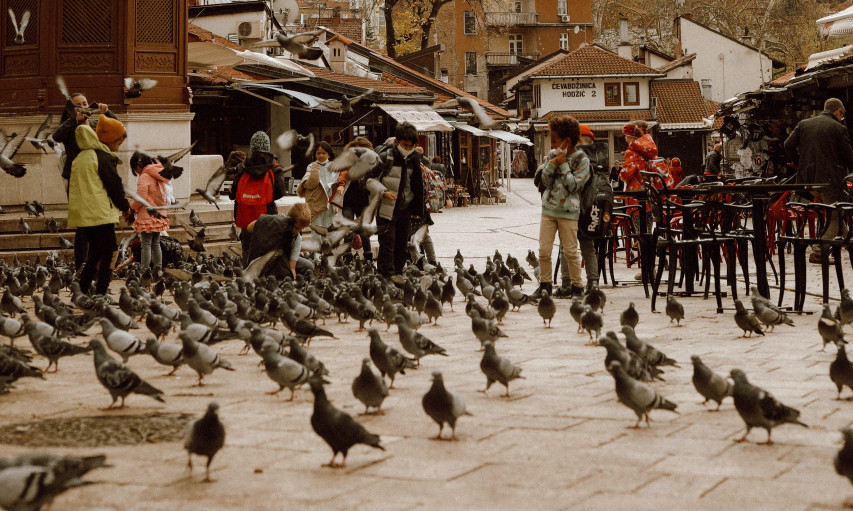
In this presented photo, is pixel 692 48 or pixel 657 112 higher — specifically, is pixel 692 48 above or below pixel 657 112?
above

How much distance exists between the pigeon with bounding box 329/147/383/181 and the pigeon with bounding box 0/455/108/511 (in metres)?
8.19

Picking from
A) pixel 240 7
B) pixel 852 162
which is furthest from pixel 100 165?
pixel 240 7

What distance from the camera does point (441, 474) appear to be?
434 centimetres

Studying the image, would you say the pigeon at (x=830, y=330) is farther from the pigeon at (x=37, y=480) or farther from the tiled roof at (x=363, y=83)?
the tiled roof at (x=363, y=83)

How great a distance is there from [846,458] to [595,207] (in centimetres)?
721

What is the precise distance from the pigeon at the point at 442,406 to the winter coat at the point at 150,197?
8232mm

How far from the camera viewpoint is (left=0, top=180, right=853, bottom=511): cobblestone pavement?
157 inches

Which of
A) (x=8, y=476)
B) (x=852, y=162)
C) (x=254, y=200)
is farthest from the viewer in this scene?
(x=852, y=162)

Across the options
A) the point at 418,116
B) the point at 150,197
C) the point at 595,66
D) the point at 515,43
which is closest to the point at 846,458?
the point at 150,197

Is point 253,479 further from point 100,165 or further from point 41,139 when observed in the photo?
point 41,139

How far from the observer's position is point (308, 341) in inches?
323

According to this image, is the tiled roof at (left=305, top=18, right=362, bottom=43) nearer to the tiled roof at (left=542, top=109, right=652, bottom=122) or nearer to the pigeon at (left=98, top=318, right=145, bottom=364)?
the tiled roof at (left=542, top=109, right=652, bottom=122)

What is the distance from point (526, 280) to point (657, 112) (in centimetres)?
5003

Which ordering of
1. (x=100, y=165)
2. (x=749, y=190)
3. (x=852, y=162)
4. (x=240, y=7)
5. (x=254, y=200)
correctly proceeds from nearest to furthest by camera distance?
(x=749, y=190)
(x=100, y=165)
(x=254, y=200)
(x=852, y=162)
(x=240, y=7)
